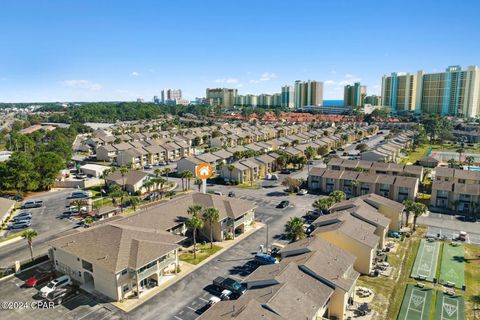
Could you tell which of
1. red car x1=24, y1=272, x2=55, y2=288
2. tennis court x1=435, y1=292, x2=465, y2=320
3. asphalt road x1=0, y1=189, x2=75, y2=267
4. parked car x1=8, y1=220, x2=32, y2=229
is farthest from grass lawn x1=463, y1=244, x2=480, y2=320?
parked car x1=8, y1=220, x2=32, y2=229

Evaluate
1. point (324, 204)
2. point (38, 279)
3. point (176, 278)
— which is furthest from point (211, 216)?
point (38, 279)

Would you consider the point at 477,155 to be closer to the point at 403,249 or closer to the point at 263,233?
the point at 403,249

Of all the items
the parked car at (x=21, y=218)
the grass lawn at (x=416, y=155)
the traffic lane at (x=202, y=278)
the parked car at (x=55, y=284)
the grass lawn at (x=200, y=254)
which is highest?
the grass lawn at (x=416, y=155)

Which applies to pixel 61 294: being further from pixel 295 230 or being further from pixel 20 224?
pixel 295 230

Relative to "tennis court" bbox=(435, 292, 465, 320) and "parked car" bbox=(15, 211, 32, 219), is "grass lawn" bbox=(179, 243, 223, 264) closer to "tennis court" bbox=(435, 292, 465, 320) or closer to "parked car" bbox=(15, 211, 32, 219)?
"tennis court" bbox=(435, 292, 465, 320)

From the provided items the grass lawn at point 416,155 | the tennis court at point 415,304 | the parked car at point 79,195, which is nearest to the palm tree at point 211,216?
the tennis court at point 415,304

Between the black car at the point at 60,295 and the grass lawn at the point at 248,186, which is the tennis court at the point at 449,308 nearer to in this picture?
the black car at the point at 60,295
